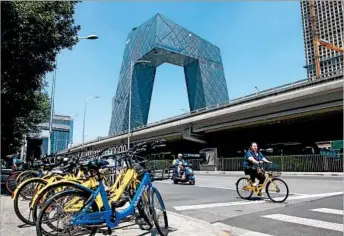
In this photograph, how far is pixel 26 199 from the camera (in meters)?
6.32

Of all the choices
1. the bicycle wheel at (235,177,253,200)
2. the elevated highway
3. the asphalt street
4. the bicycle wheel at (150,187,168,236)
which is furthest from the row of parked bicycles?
the elevated highway

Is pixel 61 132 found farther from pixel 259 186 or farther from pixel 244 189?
pixel 259 186

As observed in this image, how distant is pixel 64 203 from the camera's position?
414cm

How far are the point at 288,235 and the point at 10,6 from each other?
8.38 m

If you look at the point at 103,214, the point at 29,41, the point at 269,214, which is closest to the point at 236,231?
the point at 269,214

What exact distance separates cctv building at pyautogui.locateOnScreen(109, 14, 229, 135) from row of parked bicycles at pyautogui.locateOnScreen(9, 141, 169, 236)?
71.5 meters

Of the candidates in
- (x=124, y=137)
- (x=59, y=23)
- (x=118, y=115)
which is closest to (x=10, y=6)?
(x=59, y=23)

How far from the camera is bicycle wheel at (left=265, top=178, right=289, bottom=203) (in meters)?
8.77

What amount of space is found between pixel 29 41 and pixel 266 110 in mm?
25749

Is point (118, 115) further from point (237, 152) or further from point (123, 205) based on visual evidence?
point (123, 205)

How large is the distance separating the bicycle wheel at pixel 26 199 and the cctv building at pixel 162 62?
7033 centimetres

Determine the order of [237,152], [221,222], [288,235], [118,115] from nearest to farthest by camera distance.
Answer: [288,235], [221,222], [237,152], [118,115]

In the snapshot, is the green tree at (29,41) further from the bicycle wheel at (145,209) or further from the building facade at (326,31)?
the building facade at (326,31)

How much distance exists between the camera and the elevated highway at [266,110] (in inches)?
1040
